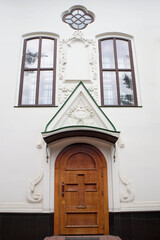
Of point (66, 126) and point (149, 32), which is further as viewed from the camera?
point (149, 32)

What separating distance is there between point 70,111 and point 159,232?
13.2 ft

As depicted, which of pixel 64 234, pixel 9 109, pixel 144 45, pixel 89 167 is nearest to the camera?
pixel 64 234

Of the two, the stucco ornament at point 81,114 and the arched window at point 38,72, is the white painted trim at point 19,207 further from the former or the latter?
the arched window at point 38,72

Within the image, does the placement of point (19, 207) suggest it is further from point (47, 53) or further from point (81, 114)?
point (47, 53)

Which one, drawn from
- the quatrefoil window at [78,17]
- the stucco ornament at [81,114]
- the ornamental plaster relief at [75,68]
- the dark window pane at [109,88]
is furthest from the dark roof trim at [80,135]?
the quatrefoil window at [78,17]

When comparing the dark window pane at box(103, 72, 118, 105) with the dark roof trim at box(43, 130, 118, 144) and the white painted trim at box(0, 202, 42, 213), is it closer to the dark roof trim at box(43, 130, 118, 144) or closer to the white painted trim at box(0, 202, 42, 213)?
the dark roof trim at box(43, 130, 118, 144)

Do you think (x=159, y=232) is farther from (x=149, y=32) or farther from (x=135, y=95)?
(x=149, y=32)

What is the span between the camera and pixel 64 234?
18.8 ft

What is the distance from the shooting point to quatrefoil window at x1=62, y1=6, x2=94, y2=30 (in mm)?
7849

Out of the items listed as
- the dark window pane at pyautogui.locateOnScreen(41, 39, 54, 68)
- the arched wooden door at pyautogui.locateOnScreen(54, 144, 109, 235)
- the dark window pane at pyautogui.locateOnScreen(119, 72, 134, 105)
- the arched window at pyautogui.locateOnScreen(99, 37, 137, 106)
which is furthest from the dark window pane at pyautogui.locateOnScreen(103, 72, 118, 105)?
the dark window pane at pyautogui.locateOnScreen(41, 39, 54, 68)

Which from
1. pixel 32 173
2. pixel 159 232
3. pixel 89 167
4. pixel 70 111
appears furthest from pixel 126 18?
pixel 159 232

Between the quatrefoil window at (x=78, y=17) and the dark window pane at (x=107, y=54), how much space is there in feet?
3.29

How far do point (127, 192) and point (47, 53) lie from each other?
5095 millimetres

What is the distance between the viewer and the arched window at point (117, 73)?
6.98 m
